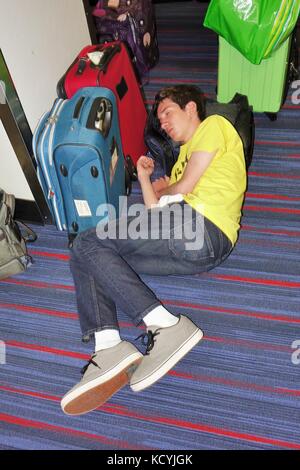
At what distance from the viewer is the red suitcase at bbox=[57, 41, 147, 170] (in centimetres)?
207

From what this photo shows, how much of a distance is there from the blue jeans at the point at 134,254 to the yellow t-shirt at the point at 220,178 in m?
0.05

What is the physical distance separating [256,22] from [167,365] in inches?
64.7

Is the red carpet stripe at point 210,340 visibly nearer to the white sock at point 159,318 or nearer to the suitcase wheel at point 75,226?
the white sock at point 159,318

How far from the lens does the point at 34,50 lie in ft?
6.54

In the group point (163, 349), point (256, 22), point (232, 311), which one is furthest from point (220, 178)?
point (256, 22)

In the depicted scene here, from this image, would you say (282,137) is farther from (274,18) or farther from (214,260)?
(214,260)

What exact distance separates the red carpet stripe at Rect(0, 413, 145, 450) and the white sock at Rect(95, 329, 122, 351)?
31cm

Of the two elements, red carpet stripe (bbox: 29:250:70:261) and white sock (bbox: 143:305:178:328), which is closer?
white sock (bbox: 143:305:178:328)

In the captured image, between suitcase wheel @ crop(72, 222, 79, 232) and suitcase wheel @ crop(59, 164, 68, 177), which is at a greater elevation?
suitcase wheel @ crop(59, 164, 68, 177)

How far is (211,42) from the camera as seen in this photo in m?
3.50

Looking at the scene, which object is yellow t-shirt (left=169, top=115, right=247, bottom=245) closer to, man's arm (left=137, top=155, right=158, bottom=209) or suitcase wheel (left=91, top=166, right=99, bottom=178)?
man's arm (left=137, top=155, right=158, bottom=209)

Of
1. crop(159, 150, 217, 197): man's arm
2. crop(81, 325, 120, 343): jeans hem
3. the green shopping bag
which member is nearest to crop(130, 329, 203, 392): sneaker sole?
crop(81, 325, 120, 343): jeans hem
